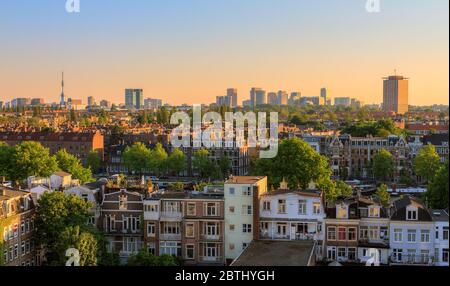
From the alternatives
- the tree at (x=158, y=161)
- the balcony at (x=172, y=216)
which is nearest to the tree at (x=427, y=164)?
the tree at (x=158, y=161)

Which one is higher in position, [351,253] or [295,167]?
[295,167]

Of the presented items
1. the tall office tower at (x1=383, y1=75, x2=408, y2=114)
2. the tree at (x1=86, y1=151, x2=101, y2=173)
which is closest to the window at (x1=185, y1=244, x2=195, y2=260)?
the tree at (x1=86, y1=151, x2=101, y2=173)

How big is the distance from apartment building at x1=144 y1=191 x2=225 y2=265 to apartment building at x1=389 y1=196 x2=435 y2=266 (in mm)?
3074

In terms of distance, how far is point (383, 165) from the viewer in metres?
29.8

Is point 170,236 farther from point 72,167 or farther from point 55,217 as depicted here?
point 72,167

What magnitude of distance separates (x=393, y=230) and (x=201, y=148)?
21.2 m

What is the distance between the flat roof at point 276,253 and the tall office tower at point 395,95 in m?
24.4

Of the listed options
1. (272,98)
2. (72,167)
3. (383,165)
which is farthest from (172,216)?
(272,98)

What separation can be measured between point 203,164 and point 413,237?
19031 millimetres

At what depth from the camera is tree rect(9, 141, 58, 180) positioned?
20.6 m

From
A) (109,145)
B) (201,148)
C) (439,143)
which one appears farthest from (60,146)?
(439,143)

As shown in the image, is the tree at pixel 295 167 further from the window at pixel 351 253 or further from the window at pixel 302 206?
the window at pixel 351 253
